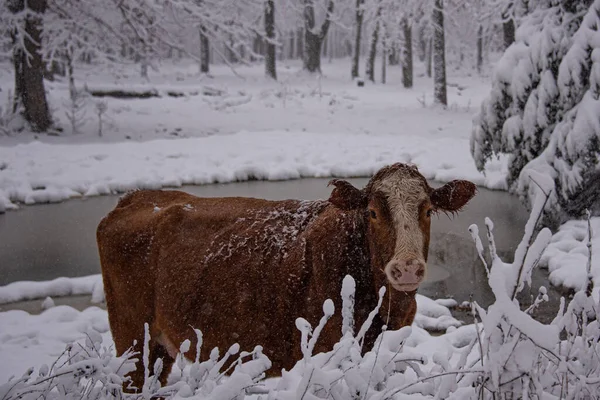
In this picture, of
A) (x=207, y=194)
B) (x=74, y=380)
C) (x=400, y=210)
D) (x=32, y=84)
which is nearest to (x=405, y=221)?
(x=400, y=210)

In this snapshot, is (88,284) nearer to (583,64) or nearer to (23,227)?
(23,227)

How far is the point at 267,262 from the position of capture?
10.2 ft

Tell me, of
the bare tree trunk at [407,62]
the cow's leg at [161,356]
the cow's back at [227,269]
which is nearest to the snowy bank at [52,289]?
the cow's leg at [161,356]

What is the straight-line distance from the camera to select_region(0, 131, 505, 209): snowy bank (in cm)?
1143

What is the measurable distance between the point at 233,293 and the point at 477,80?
33122 millimetres

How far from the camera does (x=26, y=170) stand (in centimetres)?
1175

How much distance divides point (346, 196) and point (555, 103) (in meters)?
6.17

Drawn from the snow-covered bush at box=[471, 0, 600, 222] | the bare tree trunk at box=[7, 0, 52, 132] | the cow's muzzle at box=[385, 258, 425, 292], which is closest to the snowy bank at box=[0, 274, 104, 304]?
the cow's muzzle at box=[385, 258, 425, 292]

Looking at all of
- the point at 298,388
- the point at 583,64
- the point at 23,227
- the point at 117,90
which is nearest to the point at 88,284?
the point at 23,227

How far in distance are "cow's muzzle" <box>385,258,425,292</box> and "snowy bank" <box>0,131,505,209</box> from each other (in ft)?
31.2

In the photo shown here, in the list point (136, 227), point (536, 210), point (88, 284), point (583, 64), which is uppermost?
point (583, 64)

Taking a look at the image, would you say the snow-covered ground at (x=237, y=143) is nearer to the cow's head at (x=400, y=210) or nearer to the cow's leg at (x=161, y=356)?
the cow's leg at (x=161, y=356)

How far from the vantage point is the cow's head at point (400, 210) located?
253 centimetres

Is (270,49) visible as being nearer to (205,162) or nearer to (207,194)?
(205,162)
